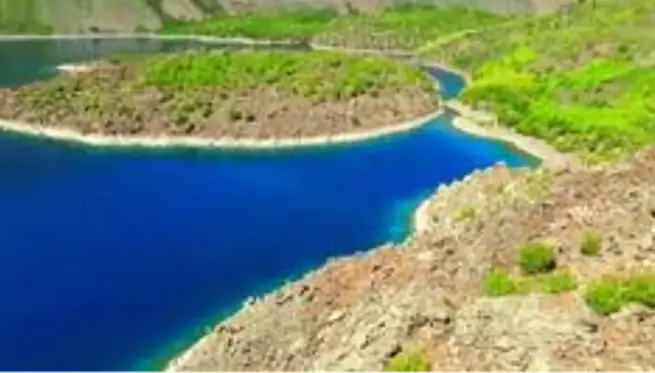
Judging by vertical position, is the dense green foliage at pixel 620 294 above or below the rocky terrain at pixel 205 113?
above

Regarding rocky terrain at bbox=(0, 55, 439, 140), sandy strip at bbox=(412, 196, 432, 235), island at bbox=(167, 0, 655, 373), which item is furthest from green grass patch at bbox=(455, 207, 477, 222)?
rocky terrain at bbox=(0, 55, 439, 140)

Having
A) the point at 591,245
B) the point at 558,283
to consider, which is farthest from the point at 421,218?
the point at 558,283

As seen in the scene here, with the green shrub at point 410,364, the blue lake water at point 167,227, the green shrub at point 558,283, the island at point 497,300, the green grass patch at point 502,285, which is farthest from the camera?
the blue lake water at point 167,227

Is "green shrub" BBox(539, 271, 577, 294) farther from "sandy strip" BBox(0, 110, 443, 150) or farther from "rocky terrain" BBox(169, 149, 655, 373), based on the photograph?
"sandy strip" BBox(0, 110, 443, 150)

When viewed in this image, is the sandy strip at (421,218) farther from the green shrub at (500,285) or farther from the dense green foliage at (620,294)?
the dense green foliage at (620,294)

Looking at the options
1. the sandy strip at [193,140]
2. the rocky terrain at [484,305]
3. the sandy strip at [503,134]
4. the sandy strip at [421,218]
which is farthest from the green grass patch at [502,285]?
the sandy strip at [193,140]

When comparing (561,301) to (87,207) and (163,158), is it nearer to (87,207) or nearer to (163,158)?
(87,207)

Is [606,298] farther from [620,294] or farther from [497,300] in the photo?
[497,300]

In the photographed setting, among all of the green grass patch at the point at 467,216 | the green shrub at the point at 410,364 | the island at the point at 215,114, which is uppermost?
the green shrub at the point at 410,364
